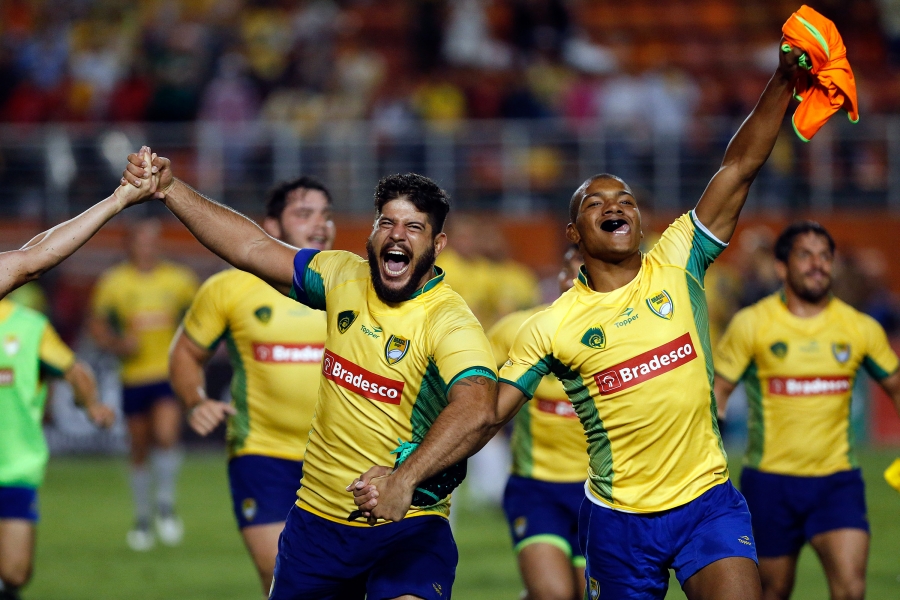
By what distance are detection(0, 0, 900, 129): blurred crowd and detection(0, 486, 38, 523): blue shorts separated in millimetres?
11224

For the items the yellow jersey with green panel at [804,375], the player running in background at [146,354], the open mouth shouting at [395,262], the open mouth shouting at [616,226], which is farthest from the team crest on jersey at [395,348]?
the player running in background at [146,354]

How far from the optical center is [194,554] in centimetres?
1170

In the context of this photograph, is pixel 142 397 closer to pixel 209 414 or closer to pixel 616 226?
pixel 209 414

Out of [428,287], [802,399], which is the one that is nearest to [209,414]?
[428,287]

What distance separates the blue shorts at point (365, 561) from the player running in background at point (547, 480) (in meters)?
1.68

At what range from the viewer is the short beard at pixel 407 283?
5547 mm

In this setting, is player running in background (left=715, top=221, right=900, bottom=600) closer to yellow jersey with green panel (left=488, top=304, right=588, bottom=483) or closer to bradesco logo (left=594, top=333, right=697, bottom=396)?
yellow jersey with green panel (left=488, top=304, right=588, bottom=483)

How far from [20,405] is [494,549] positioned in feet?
15.9

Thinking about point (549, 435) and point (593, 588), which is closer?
point (593, 588)

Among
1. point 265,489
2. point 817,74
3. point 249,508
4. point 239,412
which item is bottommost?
point 249,508

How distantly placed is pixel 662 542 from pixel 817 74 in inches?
86.5

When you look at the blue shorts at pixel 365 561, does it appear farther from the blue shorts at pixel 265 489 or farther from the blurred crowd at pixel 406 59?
the blurred crowd at pixel 406 59

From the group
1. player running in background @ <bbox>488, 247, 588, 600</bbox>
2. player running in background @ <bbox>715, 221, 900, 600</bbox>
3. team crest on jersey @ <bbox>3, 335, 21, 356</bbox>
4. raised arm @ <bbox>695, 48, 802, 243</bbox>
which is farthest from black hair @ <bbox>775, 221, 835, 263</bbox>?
team crest on jersey @ <bbox>3, 335, 21, 356</bbox>

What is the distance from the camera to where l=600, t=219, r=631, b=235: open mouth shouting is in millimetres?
5691
